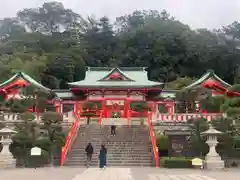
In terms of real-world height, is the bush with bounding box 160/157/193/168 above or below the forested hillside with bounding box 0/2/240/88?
below

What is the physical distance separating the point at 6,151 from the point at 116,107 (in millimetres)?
18703

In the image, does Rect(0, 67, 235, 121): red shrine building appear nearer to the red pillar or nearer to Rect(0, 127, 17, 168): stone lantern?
the red pillar

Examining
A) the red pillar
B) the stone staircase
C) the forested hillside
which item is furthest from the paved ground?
the forested hillside

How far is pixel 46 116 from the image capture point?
85.8ft

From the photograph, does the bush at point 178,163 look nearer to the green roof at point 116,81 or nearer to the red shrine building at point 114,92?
the red shrine building at point 114,92

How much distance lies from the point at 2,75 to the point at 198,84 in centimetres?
2858

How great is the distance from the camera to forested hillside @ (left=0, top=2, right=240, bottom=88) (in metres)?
73.1

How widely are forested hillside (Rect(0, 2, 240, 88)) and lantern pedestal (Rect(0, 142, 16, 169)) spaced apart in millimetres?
37965

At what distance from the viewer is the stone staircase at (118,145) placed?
944 inches

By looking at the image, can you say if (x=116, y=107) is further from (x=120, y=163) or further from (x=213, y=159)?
(x=213, y=159)

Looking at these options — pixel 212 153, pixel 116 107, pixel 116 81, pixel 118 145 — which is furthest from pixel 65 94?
pixel 212 153

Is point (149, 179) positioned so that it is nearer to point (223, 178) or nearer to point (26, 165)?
point (223, 178)

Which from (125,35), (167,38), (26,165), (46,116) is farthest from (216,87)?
(125,35)

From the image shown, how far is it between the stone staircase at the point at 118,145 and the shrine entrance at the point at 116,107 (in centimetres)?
799
